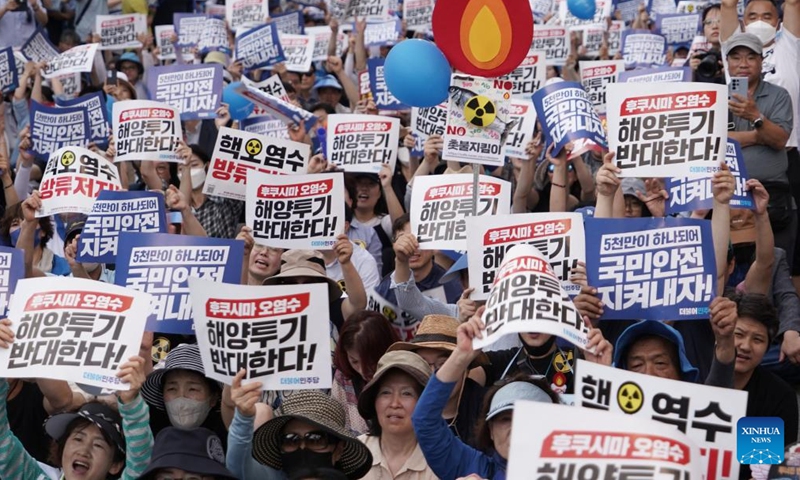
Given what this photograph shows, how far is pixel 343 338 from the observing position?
6570mm

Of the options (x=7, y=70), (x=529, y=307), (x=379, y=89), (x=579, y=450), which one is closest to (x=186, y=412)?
(x=529, y=307)

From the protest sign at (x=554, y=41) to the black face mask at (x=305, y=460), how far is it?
8.55 m

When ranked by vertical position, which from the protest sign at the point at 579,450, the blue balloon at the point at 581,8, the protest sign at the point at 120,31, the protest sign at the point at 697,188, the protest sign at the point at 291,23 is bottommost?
the protest sign at the point at 120,31

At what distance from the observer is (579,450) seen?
4.01 metres

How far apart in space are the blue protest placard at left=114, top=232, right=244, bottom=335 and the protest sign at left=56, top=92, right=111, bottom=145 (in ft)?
15.0

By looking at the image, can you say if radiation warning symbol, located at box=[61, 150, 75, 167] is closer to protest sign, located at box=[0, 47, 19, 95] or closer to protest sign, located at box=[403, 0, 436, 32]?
protest sign, located at box=[0, 47, 19, 95]

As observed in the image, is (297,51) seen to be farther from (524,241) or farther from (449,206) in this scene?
(524,241)

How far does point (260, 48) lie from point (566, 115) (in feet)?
20.3

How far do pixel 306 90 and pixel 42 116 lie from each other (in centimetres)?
432

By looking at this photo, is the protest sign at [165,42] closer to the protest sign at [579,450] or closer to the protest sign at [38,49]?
the protest sign at [38,49]

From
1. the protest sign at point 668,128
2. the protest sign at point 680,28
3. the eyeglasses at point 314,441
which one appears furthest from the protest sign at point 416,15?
the eyeglasses at point 314,441

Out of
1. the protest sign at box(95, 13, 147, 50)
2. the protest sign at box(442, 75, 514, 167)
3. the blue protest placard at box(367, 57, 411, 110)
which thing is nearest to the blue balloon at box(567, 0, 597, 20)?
the blue protest placard at box(367, 57, 411, 110)

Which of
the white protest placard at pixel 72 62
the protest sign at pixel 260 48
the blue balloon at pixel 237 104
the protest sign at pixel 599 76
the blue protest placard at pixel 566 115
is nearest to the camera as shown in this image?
the blue protest placard at pixel 566 115

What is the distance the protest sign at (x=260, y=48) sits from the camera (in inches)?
556
